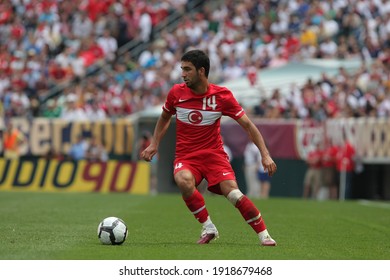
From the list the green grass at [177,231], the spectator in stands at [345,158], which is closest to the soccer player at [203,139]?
the green grass at [177,231]

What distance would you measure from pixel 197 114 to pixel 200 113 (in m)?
0.04

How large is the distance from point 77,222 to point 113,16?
781 inches

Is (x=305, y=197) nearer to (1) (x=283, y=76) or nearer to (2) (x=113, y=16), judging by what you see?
(1) (x=283, y=76)

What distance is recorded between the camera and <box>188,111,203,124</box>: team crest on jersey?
12.9 m

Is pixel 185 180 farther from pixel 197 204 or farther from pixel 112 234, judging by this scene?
pixel 112 234

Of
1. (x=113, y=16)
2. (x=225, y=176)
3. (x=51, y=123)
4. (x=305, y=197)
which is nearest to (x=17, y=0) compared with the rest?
(x=113, y=16)

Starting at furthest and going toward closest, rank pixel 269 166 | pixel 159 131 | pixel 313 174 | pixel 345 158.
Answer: pixel 313 174, pixel 345 158, pixel 159 131, pixel 269 166

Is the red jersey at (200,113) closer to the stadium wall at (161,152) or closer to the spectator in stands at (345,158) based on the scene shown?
the spectator in stands at (345,158)

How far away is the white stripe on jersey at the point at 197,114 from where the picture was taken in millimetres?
12859

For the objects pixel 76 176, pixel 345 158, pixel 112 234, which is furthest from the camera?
pixel 76 176

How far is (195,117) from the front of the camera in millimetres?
12914

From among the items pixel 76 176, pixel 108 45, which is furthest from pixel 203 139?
pixel 108 45

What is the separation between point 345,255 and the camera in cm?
1187

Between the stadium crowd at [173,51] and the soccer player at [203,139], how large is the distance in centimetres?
1721
